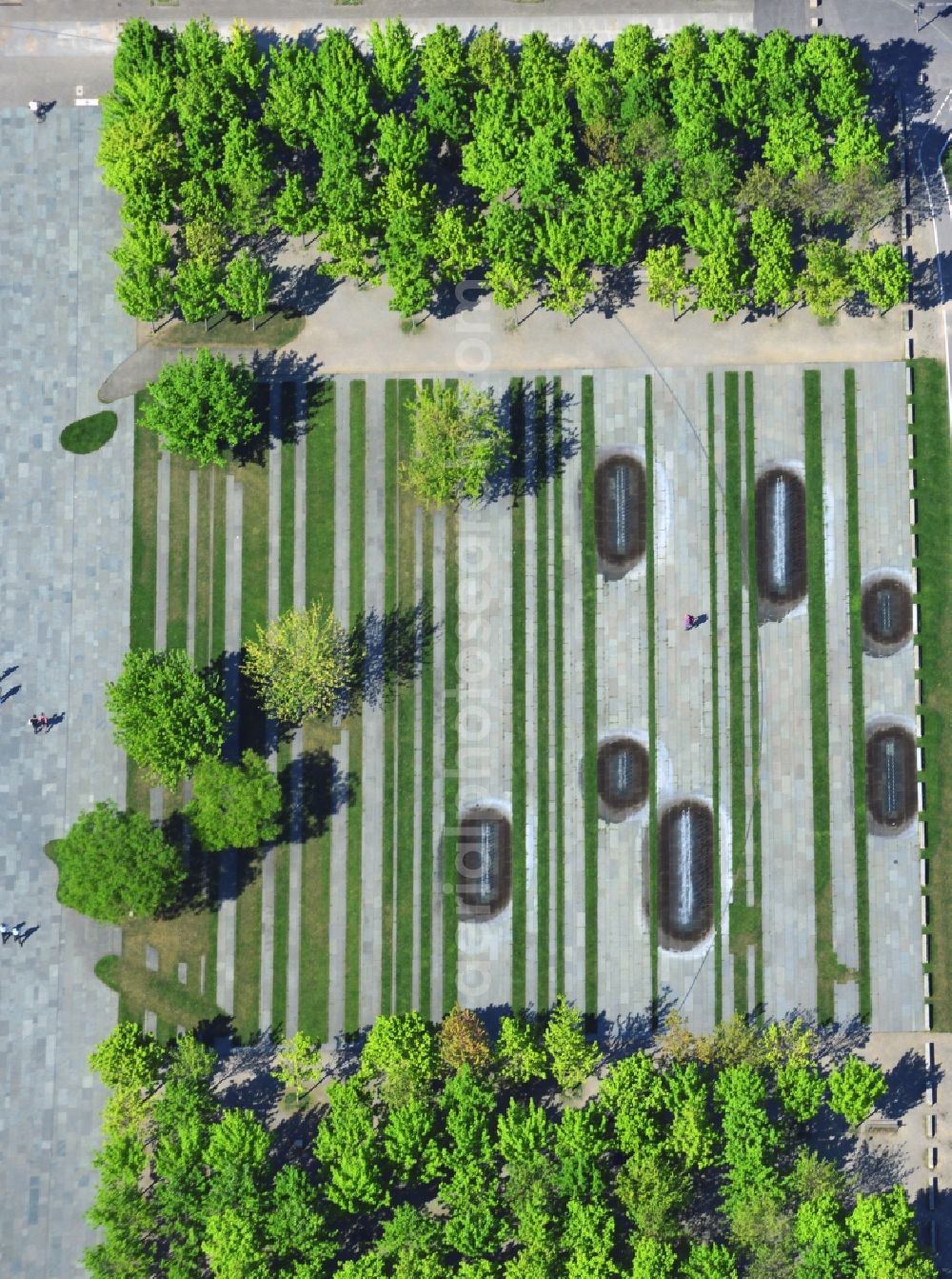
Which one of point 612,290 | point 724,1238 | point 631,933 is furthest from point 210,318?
point 724,1238

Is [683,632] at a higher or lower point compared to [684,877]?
higher

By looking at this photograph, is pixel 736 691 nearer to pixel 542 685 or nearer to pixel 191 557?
pixel 542 685

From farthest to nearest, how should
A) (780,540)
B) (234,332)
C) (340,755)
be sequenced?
(234,332)
(780,540)
(340,755)

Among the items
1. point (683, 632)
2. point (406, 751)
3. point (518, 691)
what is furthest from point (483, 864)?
point (683, 632)

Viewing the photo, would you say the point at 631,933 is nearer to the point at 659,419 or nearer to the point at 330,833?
the point at 330,833

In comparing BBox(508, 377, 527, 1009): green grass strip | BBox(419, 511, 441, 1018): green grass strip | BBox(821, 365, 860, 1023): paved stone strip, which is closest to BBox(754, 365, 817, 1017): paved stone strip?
BBox(821, 365, 860, 1023): paved stone strip

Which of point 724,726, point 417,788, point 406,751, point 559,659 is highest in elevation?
point 559,659
